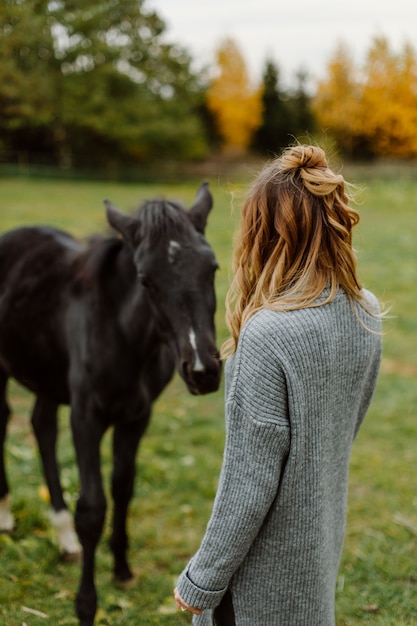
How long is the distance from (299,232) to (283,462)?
673 millimetres

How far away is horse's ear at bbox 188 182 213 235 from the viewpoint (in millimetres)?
3424

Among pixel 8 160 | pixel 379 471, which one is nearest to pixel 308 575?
pixel 379 471

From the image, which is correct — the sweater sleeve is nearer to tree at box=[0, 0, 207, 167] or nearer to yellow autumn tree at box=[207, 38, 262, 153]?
tree at box=[0, 0, 207, 167]

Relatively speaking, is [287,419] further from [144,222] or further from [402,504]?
[402,504]

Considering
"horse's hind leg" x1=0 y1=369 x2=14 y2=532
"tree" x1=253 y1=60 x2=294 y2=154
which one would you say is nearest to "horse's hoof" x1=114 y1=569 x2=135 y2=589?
"horse's hind leg" x1=0 y1=369 x2=14 y2=532

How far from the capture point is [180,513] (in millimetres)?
4723

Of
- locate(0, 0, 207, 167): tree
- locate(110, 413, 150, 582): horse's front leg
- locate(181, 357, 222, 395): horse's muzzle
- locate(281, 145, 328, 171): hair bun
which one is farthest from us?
locate(0, 0, 207, 167): tree

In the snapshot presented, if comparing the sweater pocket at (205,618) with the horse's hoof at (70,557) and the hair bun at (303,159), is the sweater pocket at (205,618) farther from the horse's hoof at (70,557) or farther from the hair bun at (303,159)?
the horse's hoof at (70,557)

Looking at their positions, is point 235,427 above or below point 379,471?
above

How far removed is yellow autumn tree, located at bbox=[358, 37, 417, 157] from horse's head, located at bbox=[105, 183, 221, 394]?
37647 millimetres

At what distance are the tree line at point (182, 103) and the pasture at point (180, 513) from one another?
633 inches

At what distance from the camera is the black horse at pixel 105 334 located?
313cm

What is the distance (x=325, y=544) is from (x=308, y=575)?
0.11 m

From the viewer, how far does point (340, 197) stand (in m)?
2.00
